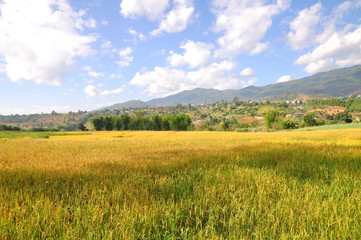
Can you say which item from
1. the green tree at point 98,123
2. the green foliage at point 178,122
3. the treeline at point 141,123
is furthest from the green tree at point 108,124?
the green foliage at point 178,122

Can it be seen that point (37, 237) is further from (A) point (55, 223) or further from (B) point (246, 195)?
(B) point (246, 195)

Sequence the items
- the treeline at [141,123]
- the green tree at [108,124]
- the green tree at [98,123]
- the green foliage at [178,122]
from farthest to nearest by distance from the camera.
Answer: the green tree at [108,124]
the treeline at [141,123]
the green tree at [98,123]
the green foliage at [178,122]

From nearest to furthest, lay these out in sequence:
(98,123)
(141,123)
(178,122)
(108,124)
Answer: (178,122), (98,123), (108,124), (141,123)

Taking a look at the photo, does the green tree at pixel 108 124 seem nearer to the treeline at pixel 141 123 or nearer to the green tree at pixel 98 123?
the treeline at pixel 141 123

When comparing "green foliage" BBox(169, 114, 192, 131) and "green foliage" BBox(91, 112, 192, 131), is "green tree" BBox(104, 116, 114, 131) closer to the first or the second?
"green foliage" BBox(91, 112, 192, 131)

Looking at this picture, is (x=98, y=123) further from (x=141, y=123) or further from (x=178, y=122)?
(x=178, y=122)

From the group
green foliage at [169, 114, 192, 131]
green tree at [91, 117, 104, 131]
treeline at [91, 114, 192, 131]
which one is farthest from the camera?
treeline at [91, 114, 192, 131]

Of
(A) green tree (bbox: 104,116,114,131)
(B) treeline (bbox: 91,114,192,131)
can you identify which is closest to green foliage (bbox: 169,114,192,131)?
(B) treeline (bbox: 91,114,192,131)

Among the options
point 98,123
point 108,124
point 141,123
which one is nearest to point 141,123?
point 141,123

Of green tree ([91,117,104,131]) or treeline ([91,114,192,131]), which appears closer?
green tree ([91,117,104,131])

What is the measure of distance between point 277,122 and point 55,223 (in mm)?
119735

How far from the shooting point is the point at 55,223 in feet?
6.78

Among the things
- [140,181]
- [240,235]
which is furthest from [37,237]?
[240,235]

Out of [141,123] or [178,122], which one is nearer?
[178,122]
